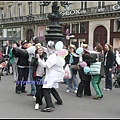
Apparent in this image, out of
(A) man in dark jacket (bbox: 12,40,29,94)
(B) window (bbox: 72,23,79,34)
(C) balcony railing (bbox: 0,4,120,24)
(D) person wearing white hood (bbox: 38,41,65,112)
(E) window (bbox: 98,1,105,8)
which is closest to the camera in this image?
(D) person wearing white hood (bbox: 38,41,65,112)

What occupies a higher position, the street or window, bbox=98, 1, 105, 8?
window, bbox=98, 1, 105, 8

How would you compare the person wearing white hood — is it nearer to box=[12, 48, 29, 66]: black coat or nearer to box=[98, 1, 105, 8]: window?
box=[12, 48, 29, 66]: black coat

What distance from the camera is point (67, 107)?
7.45m

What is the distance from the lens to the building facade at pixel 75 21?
3138 cm

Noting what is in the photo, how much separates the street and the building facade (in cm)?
1556

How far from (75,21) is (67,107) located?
1124 inches

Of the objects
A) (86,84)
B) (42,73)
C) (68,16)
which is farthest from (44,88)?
(68,16)

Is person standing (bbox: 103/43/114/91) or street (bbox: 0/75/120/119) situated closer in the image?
street (bbox: 0/75/120/119)

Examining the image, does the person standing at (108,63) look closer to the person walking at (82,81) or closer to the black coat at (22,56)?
the person walking at (82,81)

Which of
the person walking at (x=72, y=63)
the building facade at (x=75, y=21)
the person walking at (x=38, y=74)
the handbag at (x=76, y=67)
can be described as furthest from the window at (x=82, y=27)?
the person walking at (x=38, y=74)

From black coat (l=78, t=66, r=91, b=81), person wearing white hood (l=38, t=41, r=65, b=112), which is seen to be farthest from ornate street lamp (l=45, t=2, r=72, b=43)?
A: person wearing white hood (l=38, t=41, r=65, b=112)

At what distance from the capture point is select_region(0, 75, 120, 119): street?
6605mm

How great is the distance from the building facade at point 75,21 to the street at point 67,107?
51.0 ft

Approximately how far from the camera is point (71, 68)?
9875 millimetres
